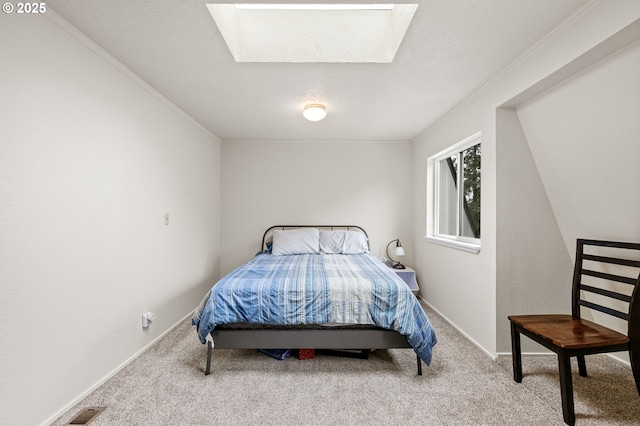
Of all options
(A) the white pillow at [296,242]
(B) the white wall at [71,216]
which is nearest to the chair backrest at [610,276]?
(A) the white pillow at [296,242]

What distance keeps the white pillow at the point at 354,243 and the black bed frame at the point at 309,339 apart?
1.72 metres

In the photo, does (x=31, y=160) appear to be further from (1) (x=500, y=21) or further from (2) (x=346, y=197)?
(2) (x=346, y=197)

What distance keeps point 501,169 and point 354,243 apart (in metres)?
2.02

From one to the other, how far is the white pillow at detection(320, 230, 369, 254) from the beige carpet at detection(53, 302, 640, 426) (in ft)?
5.17

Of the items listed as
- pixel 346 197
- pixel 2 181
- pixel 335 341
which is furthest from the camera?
pixel 346 197

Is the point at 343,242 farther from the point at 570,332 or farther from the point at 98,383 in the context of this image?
the point at 98,383

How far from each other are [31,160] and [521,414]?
10.3 feet

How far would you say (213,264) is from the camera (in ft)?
12.9

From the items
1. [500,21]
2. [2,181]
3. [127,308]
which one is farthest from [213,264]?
[500,21]

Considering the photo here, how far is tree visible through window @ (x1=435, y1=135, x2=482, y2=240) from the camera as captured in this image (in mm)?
2906

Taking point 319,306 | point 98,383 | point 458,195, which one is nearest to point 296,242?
point 319,306

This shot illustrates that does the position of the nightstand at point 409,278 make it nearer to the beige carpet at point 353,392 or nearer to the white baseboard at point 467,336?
the white baseboard at point 467,336

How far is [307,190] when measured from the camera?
4.24 metres

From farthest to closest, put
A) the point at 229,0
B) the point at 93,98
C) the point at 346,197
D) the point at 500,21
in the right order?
the point at 346,197, the point at 93,98, the point at 500,21, the point at 229,0
